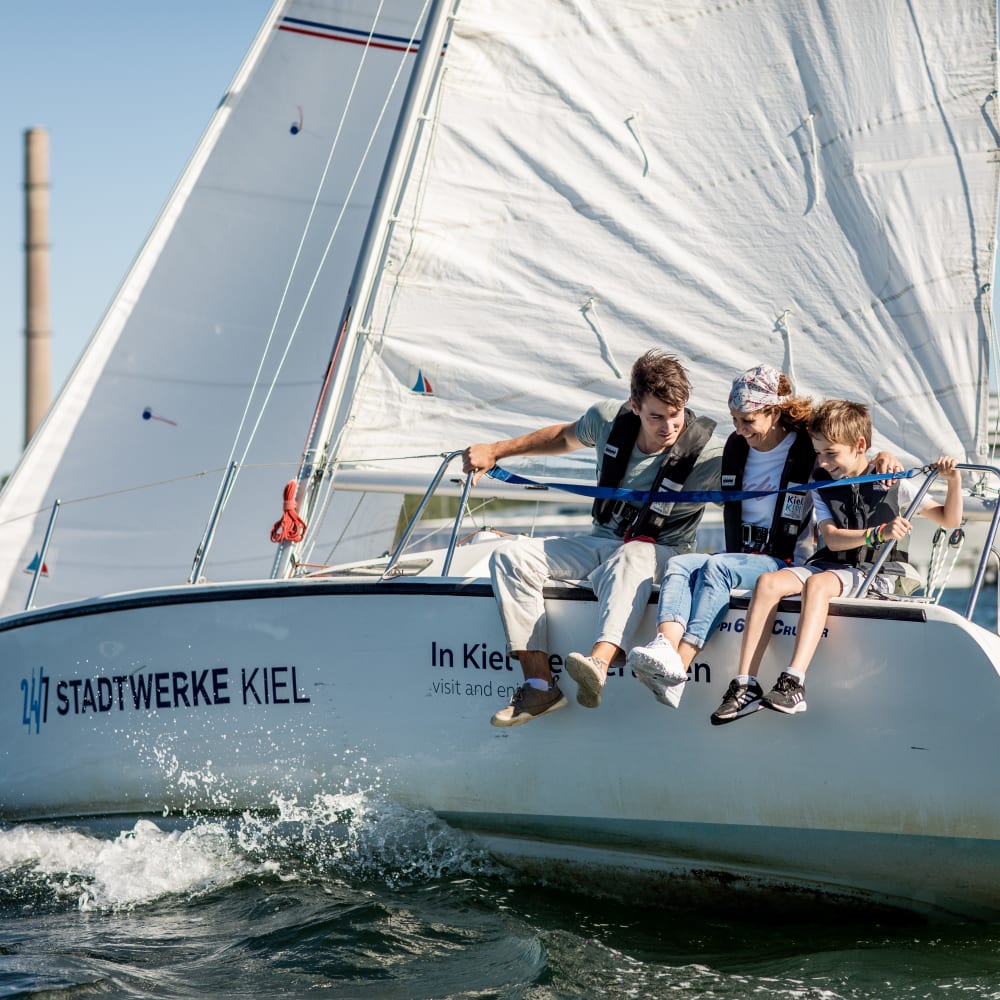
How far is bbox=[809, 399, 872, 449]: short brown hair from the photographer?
394 centimetres

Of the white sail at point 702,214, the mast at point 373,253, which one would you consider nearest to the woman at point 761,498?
the white sail at point 702,214

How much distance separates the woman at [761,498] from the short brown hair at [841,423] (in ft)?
0.37

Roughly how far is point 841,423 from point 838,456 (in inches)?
4.2

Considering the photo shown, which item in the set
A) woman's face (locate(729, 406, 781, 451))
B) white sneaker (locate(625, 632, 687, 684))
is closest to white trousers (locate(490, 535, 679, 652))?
white sneaker (locate(625, 632, 687, 684))

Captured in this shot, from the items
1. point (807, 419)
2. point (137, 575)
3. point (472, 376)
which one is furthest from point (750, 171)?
point (137, 575)

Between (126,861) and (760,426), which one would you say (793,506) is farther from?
(126,861)

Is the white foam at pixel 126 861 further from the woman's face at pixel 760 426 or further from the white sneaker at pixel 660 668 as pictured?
the woman's face at pixel 760 426

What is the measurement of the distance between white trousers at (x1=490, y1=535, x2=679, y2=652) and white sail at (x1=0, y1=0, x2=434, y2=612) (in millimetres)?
2970

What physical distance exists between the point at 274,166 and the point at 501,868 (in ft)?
15.1

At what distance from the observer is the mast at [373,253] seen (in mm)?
5324

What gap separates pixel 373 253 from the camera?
5500mm

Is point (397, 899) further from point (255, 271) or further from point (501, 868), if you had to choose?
point (255, 271)

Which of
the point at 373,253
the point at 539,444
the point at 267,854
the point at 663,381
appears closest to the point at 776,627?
the point at 663,381

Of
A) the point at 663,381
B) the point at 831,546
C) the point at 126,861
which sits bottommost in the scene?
the point at 126,861
